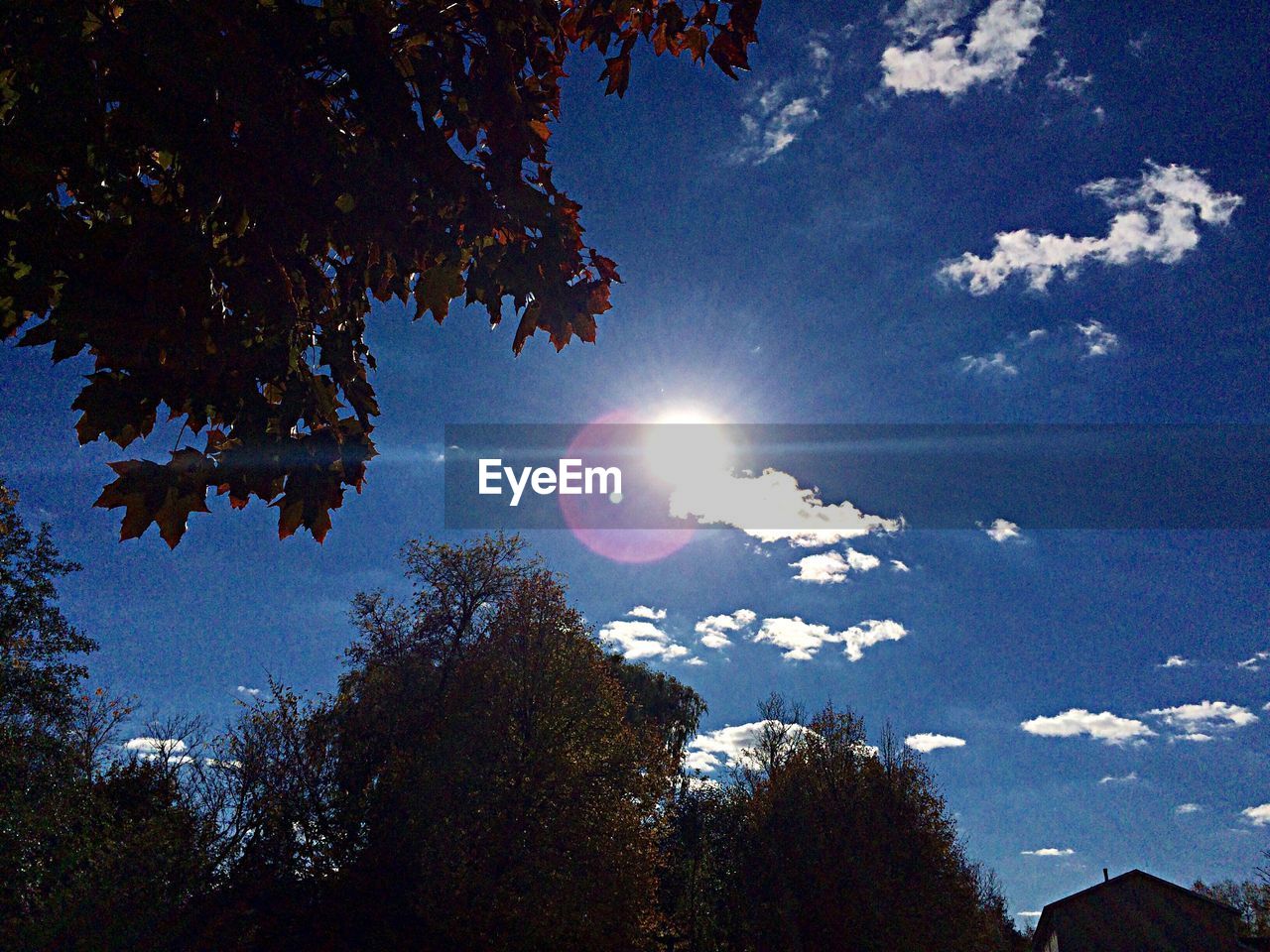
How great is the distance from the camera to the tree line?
21.8 metres

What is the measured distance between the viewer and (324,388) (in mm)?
4020

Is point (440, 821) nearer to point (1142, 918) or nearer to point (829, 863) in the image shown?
point (829, 863)

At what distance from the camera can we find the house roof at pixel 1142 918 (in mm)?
39750

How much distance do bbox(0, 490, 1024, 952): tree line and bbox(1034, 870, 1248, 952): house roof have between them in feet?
43.3

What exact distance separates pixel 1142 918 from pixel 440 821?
41887 millimetres

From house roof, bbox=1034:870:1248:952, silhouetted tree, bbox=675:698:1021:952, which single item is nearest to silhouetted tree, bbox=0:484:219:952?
silhouetted tree, bbox=675:698:1021:952

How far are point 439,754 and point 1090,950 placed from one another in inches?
1617

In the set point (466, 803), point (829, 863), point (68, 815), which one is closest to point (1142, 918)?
point (829, 863)

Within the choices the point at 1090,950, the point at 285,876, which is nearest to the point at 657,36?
the point at 285,876

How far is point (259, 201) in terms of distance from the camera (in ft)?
10.6

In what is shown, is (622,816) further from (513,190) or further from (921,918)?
(513,190)

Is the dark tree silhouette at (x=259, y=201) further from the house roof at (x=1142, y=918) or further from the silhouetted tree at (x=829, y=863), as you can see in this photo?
the house roof at (x=1142, y=918)

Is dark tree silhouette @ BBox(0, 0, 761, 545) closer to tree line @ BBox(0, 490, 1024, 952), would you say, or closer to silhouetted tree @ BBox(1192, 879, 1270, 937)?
tree line @ BBox(0, 490, 1024, 952)

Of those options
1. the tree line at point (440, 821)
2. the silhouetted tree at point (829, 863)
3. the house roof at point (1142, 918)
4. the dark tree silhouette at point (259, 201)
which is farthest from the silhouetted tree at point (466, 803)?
the house roof at point (1142, 918)
